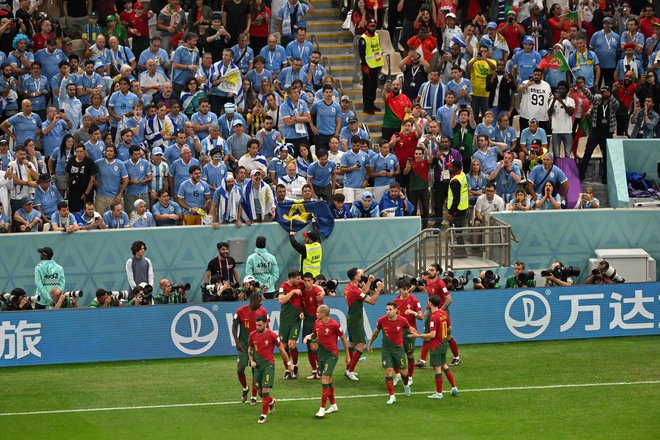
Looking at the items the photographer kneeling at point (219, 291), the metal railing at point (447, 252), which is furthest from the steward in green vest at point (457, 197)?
the photographer kneeling at point (219, 291)

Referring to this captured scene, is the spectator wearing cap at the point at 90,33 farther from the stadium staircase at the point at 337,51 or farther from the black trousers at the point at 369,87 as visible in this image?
the black trousers at the point at 369,87

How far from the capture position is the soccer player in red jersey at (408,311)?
22.5 metres

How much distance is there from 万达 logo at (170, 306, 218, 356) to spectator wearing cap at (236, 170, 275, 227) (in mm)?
3187

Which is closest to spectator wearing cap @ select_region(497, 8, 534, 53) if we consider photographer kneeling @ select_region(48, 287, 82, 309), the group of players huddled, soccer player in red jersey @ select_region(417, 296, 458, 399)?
the group of players huddled

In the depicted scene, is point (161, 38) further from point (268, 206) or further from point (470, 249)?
point (470, 249)

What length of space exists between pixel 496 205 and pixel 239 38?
7.49 metres

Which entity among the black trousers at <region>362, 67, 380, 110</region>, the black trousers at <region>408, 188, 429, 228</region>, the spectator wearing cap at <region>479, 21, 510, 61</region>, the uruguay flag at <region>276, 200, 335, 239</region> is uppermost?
the spectator wearing cap at <region>479, 21, 510, 61</region>

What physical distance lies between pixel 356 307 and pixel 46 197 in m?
7.84

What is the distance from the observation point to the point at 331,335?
2109cm

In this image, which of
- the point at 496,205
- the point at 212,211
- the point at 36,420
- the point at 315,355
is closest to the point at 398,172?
the point at 496,205

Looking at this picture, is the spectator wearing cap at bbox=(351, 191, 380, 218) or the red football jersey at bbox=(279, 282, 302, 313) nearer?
the red football jersey at bbox=(279, 282, 302, 313)

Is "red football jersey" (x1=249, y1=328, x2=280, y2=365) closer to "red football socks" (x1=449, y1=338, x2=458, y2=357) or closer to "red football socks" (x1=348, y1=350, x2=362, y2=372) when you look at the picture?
"red football socks" (x1=348, y1=350, x2=362, y2=372)

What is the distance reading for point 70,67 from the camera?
28812 mm

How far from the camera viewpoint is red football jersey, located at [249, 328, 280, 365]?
67.1 feet
